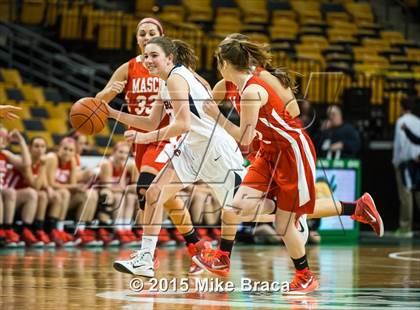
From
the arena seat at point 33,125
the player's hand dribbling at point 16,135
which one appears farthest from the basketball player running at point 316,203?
the arena seat at point 33,125

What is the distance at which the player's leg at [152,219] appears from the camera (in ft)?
27.6

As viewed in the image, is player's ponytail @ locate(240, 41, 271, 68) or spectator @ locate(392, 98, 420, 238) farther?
spectator @ locate(392, 98, 420, 238)

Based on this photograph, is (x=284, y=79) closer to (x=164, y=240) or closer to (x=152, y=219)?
(x=152, y=219)

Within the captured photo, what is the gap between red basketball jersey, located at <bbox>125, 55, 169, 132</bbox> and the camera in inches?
384

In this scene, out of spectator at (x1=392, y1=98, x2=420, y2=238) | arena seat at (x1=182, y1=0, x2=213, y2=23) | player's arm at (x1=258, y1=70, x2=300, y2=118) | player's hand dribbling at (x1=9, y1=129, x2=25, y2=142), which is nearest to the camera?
player's arm at (x1=258, y1=70, x2=300, y2=118)

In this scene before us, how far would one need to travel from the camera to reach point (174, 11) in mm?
22266

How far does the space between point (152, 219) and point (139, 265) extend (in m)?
0.34

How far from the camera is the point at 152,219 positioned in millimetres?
8477

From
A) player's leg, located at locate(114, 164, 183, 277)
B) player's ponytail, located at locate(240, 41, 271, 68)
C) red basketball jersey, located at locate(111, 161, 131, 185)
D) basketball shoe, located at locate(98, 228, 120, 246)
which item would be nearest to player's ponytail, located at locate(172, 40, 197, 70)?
player's leg, located at locate(114, 164, 183, 277)

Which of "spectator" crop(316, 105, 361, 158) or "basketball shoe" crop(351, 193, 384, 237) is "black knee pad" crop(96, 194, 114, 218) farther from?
"basketball shoe" crop(351, 193, 384, 237)

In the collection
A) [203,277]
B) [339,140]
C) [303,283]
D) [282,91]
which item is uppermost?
[282,91]

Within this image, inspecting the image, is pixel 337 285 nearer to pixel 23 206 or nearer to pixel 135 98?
pixel 135 98

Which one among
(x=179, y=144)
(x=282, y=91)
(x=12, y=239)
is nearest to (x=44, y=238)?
(x=12, y=239)

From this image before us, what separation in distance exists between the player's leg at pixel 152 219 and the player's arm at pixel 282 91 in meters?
1.10
